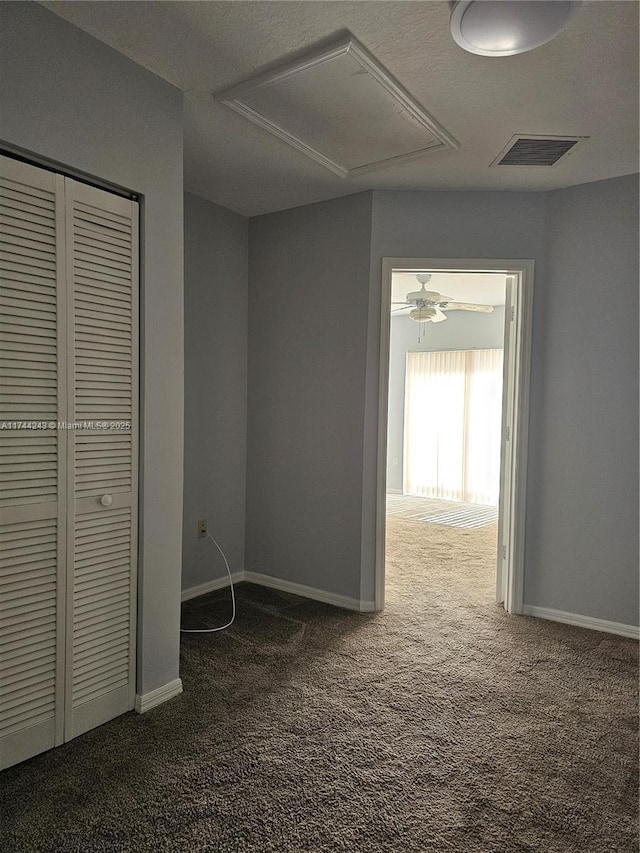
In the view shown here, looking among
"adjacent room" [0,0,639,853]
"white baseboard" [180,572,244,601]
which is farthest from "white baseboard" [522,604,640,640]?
"white baseboard" [180,572,244,601]

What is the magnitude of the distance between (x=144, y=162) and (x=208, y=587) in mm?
2646

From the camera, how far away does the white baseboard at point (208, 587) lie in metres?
3.65

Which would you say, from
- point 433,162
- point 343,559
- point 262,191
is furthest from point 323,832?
point 262,191

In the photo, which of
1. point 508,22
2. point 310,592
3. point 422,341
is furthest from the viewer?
point 422,341

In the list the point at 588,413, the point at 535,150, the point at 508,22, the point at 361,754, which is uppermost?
the point at 535,150

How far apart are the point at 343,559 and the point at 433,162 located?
7.84 ft

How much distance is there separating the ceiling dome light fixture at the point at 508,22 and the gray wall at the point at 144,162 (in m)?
1.19

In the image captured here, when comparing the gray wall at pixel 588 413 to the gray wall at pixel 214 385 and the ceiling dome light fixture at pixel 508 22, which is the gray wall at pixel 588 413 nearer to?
the ceiling dome light fixture at pixel 508 22

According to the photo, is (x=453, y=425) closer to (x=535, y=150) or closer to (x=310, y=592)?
(x=310, y=592)

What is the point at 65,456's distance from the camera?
2045mm

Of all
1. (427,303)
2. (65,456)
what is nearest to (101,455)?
(65,456)

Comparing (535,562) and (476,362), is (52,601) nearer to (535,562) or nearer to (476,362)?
(535,562)

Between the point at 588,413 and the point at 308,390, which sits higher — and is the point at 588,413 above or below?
below

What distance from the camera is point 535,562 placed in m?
3.47
